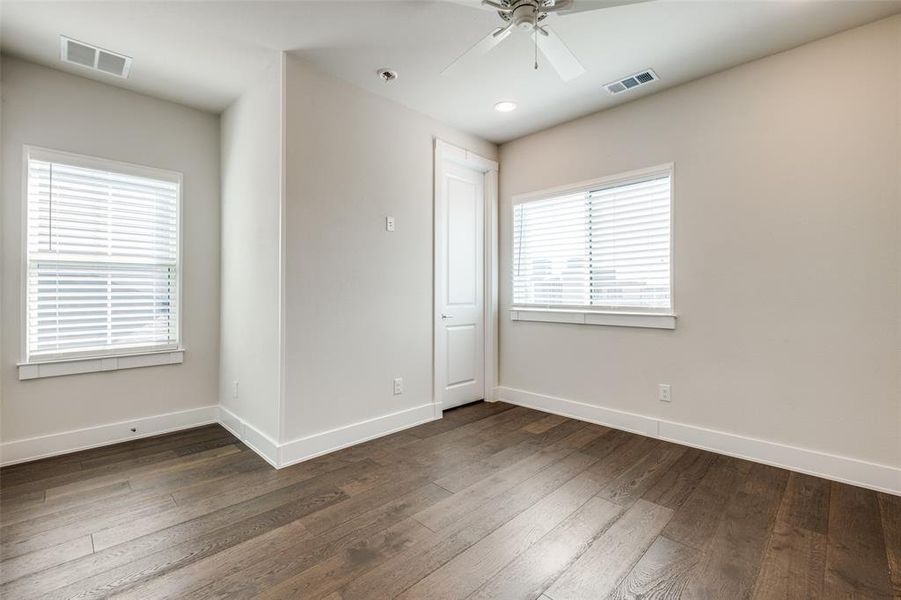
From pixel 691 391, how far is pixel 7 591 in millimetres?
3793

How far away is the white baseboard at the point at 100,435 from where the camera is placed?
2.68m

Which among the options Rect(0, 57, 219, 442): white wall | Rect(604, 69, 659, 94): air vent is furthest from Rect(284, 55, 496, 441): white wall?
Rect(604, 69, 659, 94): air vent

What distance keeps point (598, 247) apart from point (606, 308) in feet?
1.75

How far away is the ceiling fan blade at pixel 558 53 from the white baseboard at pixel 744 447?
8.44ft

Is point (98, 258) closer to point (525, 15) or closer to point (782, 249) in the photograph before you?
point (525, 15)

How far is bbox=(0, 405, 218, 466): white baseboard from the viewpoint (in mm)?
2678

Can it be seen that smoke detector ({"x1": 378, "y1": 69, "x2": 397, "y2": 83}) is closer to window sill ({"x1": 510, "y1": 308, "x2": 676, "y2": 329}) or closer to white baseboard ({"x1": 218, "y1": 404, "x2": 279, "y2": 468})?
window sill ({"x1": 510, "y1": 308, "x2": 676, "y2": 329})

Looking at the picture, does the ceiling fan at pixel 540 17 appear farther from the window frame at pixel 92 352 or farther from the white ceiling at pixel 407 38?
the window frame at pixel 92 352

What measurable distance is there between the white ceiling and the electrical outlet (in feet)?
7.50

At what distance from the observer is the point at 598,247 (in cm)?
347

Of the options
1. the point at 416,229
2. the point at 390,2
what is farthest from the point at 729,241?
the point at 390,2

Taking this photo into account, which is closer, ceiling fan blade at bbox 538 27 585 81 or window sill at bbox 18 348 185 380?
ceiling fan blade at bbox 538 27 585 81

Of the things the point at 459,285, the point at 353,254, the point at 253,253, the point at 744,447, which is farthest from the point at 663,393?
the point at 253,253

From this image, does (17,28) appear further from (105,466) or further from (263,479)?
(263,479)
